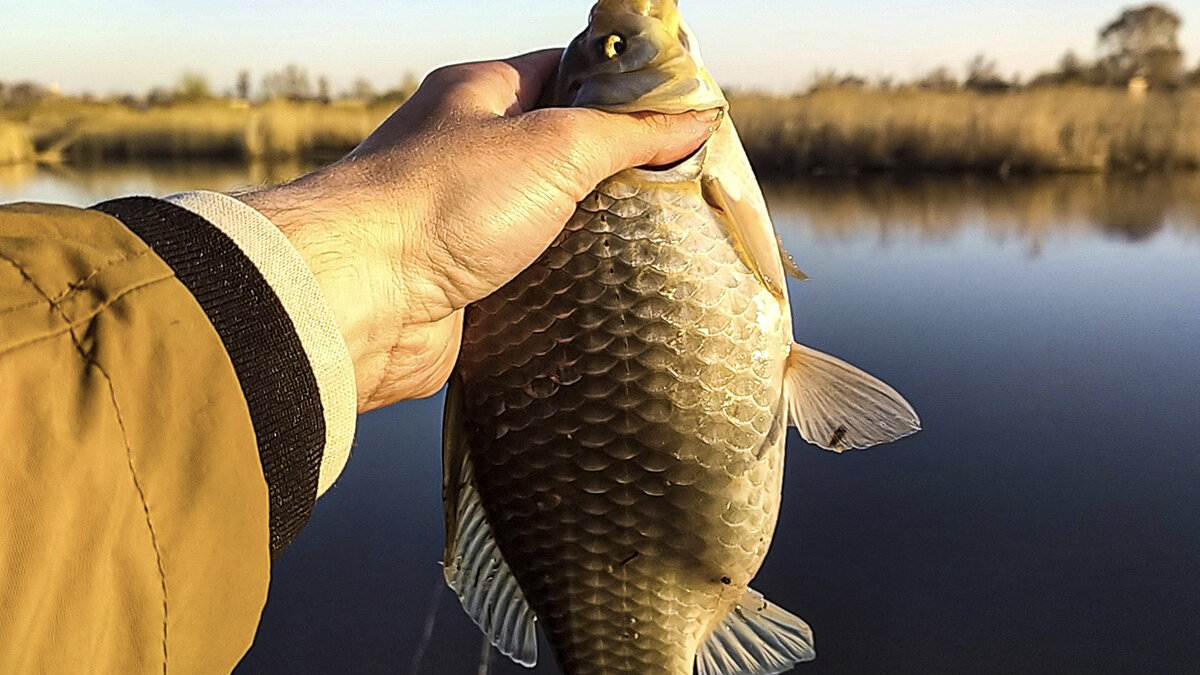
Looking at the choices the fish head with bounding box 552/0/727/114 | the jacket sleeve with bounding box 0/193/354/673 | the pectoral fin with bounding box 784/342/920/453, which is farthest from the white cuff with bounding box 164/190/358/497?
the pectoral fin with bounding box 784/342/920/453

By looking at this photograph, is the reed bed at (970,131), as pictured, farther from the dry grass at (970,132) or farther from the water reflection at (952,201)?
the water reflection at (952,201)

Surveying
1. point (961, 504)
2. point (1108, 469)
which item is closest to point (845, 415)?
point (961, 504)

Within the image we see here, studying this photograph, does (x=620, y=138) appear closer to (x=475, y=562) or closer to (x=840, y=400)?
(x=840, y=400)

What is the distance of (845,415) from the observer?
201cm

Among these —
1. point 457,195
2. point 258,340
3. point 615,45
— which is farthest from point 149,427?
point 615,45

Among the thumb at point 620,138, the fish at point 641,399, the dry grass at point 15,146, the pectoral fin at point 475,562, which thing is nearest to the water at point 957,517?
the pectoral fin at point 475,562

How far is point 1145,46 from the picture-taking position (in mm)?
29375

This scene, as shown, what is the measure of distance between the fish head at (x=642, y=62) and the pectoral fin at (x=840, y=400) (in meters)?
0.58

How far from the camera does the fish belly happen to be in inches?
72.4

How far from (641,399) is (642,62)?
0.65 meters

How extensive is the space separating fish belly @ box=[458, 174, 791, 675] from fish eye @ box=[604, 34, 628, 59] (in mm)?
245

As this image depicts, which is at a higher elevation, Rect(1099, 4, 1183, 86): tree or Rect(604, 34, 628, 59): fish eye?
Rect(1099, 4, 1183, 86): tree

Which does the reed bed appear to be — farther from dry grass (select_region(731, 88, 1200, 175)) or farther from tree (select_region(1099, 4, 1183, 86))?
tree (select_region(1099, 4, 1183, 86))

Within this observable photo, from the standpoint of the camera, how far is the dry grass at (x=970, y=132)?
764 inches
